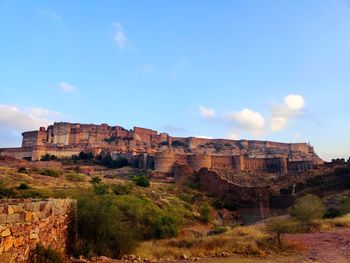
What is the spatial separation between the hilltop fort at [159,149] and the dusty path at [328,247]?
32470mm

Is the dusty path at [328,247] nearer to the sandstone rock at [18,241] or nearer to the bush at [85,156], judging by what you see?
the sandstone rock at [18,241]

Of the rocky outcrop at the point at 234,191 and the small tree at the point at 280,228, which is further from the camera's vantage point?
the rocky outcrop at the point at 234,191

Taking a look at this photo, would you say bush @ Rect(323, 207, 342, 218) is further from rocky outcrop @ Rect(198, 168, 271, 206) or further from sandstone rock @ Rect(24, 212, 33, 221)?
sandstone rock @ Rect(24, 212, 33, 221)

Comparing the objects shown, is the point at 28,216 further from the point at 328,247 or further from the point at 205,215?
the point at 205,215

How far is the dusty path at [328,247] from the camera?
880 centimetres

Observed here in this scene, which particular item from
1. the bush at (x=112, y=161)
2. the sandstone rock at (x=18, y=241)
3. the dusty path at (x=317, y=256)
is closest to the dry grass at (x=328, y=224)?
the dusty path at (x=317, y=256)

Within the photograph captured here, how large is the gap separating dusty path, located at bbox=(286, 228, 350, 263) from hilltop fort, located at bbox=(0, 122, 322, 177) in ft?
107

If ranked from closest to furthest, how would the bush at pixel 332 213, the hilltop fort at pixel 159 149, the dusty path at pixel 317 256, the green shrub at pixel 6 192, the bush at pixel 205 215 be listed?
the dusty path at pixel 317 256 < the green shrub at pixel 6 192 < the bush at pixel 332 213 < the bush at pixel 205 215 < the hilltop fort at pixel 159 149

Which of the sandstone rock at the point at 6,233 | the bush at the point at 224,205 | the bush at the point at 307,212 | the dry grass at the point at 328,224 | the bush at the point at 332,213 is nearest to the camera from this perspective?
the sandstone rock at the point at 6,233

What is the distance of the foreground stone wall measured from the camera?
198 inches

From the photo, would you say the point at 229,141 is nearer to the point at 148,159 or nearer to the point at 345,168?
the point at 148,159

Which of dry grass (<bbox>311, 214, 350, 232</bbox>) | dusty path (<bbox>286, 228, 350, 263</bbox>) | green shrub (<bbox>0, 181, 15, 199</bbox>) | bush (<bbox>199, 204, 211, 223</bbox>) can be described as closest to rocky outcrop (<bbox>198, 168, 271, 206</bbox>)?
bush (<bbox>199, 204, 211, 223</bbox>)

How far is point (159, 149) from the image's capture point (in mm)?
72625

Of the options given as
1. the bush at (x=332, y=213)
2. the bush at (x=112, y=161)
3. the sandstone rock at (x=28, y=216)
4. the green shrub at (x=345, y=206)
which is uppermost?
the bush at (x=112, y=161)
